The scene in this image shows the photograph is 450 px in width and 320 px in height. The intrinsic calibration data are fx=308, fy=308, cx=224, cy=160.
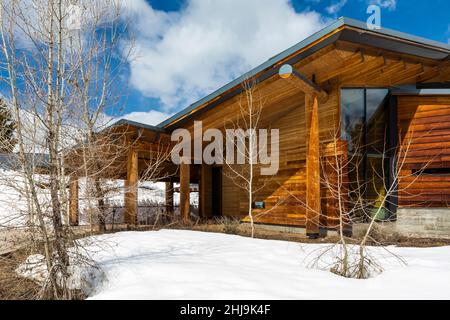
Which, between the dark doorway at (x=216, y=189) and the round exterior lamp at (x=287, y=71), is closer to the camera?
the round exterior lamp at (x=287, y=71)

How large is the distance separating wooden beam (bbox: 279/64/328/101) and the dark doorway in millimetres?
7900

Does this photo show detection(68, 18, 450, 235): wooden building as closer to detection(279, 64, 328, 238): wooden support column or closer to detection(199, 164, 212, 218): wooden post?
detection(279, 64, 328, 238): wooden support column

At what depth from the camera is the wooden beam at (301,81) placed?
7000mm

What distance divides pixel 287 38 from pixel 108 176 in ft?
64.4

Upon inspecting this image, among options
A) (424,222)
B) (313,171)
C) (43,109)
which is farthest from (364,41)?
(43,109)

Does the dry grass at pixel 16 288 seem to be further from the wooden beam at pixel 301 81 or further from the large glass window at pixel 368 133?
the large glass window at pixel 368 133

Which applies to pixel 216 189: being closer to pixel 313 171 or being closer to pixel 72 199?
pixel 313 171

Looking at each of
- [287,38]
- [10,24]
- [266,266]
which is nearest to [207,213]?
[266,266]

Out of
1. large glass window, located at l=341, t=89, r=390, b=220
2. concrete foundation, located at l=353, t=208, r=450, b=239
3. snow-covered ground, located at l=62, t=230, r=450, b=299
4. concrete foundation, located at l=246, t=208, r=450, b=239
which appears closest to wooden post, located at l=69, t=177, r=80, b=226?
snow-covered ground, located at l=62, t=230, r=450, b=299

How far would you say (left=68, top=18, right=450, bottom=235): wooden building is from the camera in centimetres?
714

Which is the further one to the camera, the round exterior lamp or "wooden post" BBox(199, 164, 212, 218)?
"wooden post" BBox(199, 164, 212, 218)

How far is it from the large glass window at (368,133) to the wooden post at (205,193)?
7999 mm

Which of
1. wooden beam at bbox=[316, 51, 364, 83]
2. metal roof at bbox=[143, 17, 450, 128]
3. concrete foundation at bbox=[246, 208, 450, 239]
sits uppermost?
metal roof at bbox=[143, 17, 450, 128]

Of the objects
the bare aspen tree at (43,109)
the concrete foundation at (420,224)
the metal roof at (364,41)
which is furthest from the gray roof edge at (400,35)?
the bare aspen tree at (43,109)
